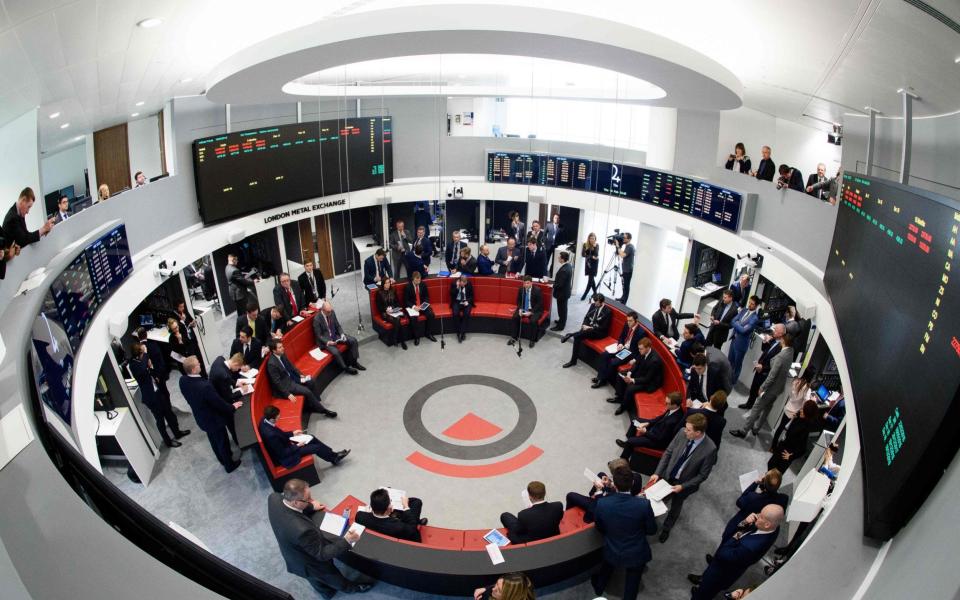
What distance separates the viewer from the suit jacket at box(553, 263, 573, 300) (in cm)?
970

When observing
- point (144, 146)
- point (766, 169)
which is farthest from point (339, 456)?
point (766, 169)

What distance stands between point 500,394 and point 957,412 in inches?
254

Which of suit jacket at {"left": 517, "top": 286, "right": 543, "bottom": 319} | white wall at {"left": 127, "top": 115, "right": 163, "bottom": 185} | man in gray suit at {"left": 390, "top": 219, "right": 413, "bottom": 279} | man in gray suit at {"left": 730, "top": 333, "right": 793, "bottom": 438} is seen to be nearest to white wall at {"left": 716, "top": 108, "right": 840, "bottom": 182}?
suit jacket at {"left": 517, "top": 286, "right": 543, "bottom": 319}

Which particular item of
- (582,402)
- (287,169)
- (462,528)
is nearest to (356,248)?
(287,169)

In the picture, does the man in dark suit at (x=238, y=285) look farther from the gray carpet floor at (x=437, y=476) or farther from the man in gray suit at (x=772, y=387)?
the man in gray suit at (x=772, y=387)

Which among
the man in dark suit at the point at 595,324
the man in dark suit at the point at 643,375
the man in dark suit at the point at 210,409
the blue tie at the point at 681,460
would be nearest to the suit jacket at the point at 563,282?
the man in dark suit at the point at 595,324

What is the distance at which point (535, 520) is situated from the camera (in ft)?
15.7

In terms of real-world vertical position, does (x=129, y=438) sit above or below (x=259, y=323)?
below

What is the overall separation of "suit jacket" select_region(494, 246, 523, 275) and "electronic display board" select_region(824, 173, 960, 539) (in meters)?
7.20

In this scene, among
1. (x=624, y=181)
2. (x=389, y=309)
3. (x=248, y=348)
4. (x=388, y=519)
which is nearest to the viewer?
(x=388, y=519)

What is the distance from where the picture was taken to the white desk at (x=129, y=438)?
5.93m

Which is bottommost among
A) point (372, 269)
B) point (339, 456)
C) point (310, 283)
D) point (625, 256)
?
point (339, 456)

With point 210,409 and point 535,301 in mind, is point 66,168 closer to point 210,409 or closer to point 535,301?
point 210,409

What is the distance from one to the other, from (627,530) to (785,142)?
9.95 meters
